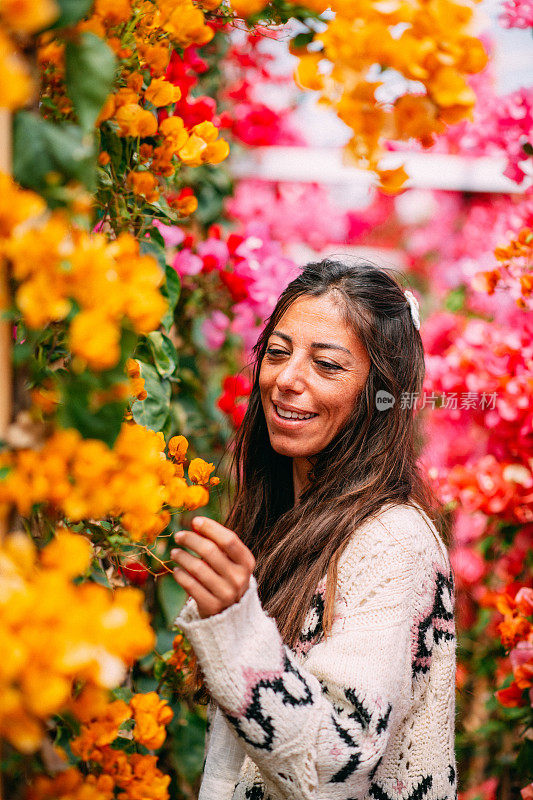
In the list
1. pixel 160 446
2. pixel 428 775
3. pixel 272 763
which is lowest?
pixel 428 775

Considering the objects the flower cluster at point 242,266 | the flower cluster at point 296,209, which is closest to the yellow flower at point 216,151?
the flower cluster at point 242,266

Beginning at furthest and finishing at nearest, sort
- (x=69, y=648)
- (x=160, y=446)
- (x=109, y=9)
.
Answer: (x=160, y=446) → (x=109, y=9) → (x=69, y=648)

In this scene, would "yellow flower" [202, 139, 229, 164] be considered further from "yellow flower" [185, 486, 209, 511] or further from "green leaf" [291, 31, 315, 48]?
"yellow flower" [185, 486, 209, 511]

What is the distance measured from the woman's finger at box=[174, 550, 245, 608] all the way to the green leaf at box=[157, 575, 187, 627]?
0.72m

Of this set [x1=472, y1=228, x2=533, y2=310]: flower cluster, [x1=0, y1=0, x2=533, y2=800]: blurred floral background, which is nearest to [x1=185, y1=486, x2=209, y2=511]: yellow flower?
[x1=0, y1=0, x2=533, y2=800]: blurred floral background

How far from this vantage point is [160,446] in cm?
81

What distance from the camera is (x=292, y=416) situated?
1121 mm

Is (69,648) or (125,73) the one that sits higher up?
(125,73)

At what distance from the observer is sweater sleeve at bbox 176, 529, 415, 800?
74 cm

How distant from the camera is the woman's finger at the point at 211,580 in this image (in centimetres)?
70

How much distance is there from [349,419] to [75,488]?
717 millimetres

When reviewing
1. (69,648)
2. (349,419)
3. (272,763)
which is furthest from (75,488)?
(349,419)

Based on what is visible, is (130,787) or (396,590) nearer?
(130,787)

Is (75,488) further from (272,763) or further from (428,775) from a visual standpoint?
(428,775)
